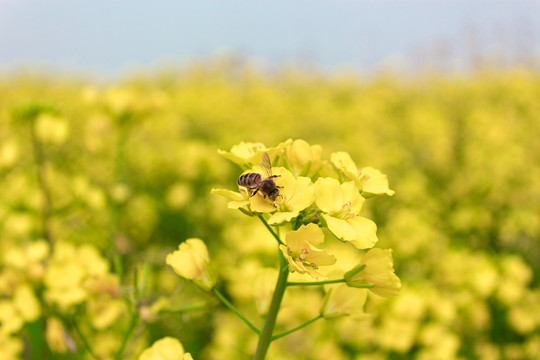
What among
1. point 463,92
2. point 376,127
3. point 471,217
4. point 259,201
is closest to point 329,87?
point 463,92

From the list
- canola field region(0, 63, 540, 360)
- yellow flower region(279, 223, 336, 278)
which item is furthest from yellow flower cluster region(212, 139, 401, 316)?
canola field region(0, 63, 540, 360)

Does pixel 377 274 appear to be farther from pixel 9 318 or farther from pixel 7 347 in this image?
pixel 7 347

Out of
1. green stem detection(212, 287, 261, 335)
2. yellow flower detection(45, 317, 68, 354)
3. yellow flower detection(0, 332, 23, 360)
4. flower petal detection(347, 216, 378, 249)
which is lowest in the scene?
yellow flower detection(0, 332, 23, 360)

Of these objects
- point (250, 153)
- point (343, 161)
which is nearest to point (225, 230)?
point (250, 153)

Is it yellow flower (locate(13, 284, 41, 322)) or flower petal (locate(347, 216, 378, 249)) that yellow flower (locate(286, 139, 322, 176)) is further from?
yellow flower (locate(13, 284, 41, 322))

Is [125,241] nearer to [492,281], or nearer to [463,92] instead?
[492,281]
